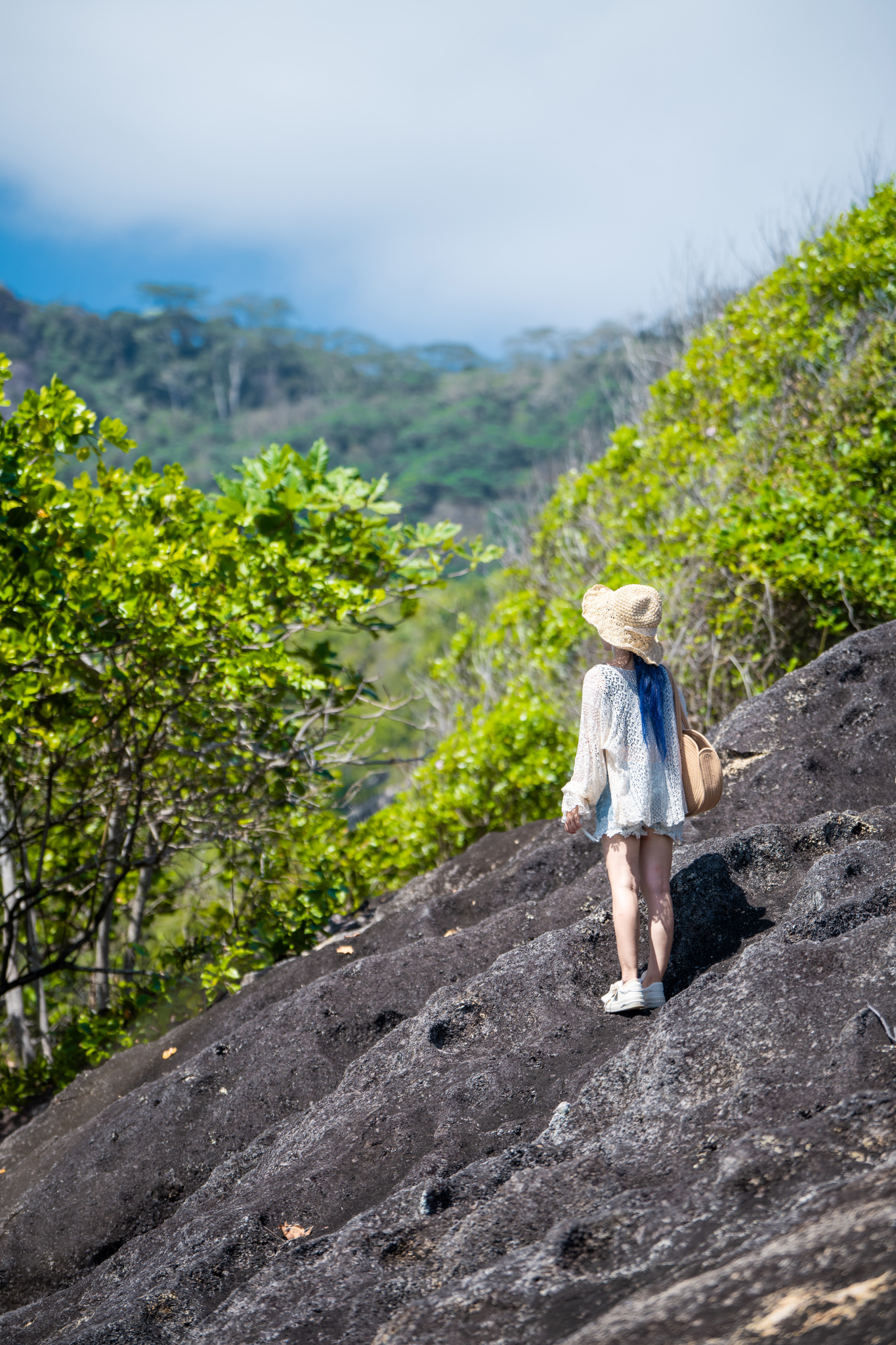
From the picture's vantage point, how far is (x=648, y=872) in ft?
11.7

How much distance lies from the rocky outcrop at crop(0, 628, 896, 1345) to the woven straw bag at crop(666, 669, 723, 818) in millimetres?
438

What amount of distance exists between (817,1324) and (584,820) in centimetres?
206

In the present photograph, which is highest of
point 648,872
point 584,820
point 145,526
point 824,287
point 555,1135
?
point 824,287

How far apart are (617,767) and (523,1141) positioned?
127cm

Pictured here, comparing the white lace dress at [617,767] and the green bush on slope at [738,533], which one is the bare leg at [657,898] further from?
the green bush on slope at [738,533]

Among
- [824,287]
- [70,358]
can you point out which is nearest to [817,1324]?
[824,287]

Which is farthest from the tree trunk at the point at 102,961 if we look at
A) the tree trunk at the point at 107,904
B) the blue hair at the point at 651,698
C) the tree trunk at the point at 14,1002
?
the blue hair at the point at 651,698

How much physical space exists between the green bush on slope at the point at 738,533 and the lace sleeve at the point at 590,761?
11.3 ft

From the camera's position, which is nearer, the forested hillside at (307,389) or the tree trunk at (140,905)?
the tree trunk at (140,905)

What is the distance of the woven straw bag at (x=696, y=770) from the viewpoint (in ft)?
11.8

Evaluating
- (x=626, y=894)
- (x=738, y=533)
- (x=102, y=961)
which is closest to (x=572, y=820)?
(x=626, y=894)

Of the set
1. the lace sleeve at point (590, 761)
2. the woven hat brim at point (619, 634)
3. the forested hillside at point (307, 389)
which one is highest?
the forested hillside at point (307, 389)

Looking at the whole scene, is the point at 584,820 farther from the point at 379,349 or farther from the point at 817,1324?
the point at 379,349

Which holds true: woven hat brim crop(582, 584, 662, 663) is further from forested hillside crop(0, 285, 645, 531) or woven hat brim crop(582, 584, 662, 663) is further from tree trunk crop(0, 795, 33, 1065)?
forested hillside crop(0, 285, 645, 531)
